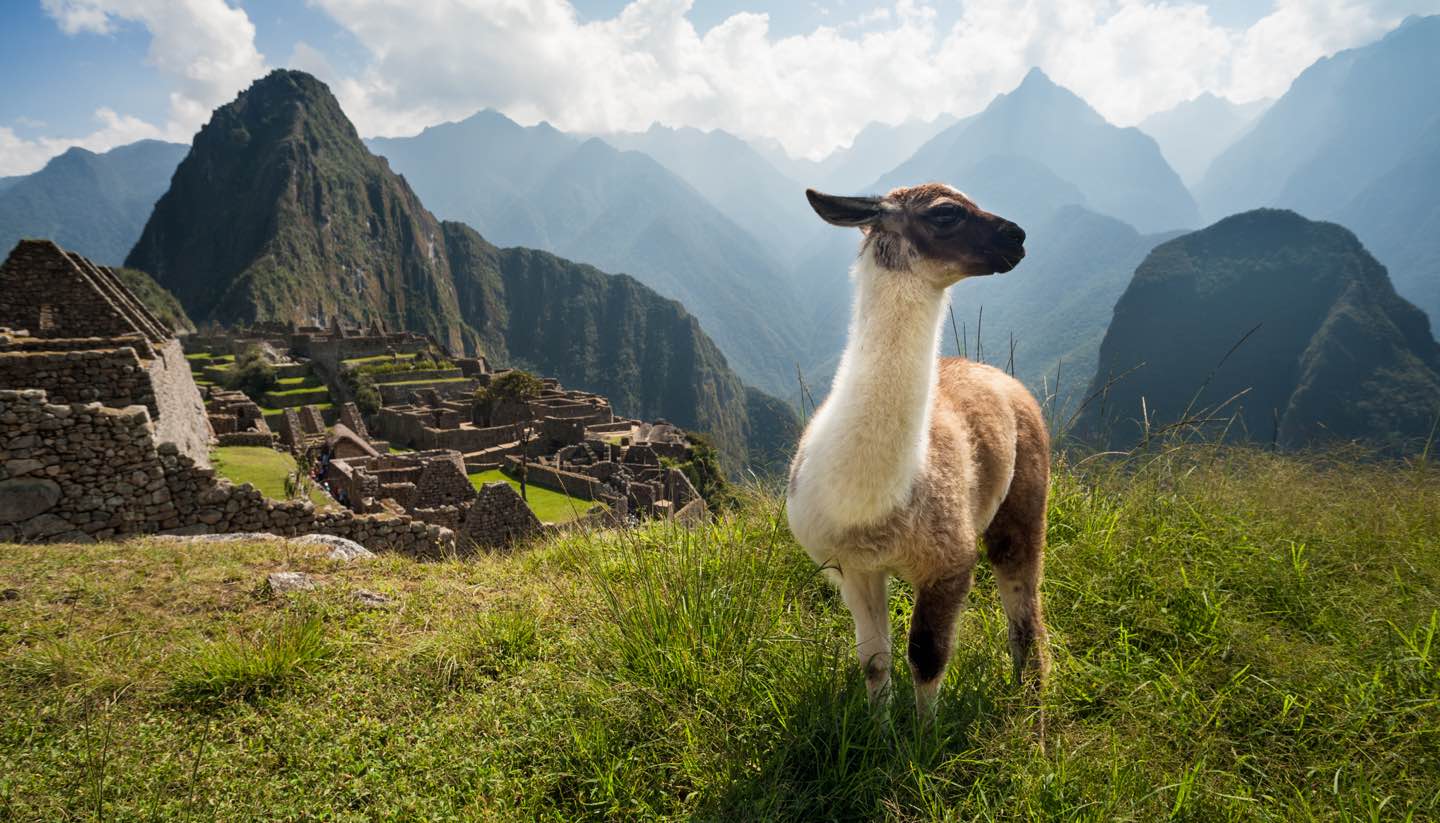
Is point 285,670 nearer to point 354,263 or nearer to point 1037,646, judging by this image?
point 1037,646

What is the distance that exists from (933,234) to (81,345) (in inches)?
568

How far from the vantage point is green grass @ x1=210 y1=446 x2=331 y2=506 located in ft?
43.5

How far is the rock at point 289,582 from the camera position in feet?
13.3

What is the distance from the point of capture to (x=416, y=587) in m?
4.45

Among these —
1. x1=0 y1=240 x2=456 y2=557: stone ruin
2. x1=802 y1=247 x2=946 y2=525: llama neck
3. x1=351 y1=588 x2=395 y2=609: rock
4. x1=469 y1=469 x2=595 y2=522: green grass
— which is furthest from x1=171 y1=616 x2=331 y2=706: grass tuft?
x1=469 y1=469 x2=595 y2=522: green grass

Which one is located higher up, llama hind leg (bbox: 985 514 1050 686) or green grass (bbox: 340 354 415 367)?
green grass (bbox: 340 354 415 367)

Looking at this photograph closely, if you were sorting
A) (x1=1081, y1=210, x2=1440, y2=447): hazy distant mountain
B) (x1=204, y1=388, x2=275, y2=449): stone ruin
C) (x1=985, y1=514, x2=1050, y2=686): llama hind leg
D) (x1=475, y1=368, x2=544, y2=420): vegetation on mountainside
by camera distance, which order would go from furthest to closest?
(x1=1081, y1=210, x2=1440, y2=447): hazy distant mountain → (x1=475, y1=368, x2=544, y2=420): vegetation on mountainside → (x1=204, y1=388, x2=275, y2=449): stone ruin → (x1=985, y1=514, x2=1050, y2=686): llama hind leg

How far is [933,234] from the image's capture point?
7.61 feet

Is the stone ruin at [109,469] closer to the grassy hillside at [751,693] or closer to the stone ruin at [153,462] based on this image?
the stone ruin at [153,462]

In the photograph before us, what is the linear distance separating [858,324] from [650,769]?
1937 mm

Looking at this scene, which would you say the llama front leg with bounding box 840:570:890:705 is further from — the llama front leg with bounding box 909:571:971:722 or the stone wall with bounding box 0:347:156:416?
the stone wall with bounding box 0:347:156:416

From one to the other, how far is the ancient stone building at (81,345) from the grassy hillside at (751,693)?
22.5 ft

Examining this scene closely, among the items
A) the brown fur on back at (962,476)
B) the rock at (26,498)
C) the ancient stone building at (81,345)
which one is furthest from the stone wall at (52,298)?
the brown fur on back at (962,476)

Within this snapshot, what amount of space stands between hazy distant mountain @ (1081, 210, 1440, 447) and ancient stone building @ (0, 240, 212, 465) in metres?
57.4
